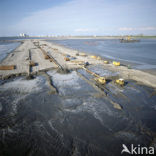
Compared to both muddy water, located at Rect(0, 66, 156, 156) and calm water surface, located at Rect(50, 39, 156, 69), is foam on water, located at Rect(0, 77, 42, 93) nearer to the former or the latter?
muddy water, located at Rect(0, 66, 156, 156)

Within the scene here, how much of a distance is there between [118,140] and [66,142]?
279 centimetres

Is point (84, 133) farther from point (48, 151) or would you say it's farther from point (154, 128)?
point (154, 128)

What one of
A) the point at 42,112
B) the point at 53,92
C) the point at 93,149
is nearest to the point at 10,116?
the point at 42,112

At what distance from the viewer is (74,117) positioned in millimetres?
7129

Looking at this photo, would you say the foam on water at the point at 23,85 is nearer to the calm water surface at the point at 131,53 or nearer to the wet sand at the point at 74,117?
the wet sand at the point at 74,117

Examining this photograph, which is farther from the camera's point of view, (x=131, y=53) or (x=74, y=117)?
(x=131, y=53)

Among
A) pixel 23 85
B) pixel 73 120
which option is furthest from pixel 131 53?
pixel 73 120

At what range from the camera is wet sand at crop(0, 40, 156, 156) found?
5320 mm

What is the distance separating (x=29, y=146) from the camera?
5.25m

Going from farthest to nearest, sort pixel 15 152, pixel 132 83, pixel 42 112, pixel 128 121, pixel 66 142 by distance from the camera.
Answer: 1. pixel 132 83
2. pixel 42 112
3. pixel 128 121
4. pixel 66 142
5. pixel 15 152

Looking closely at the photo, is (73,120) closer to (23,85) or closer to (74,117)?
(74,117)

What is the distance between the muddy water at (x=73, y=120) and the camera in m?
5.28

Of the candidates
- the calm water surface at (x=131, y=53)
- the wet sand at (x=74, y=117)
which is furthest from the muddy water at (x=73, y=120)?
the calm water surface at (x=131, y=53)

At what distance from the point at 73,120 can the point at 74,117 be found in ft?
0.91
